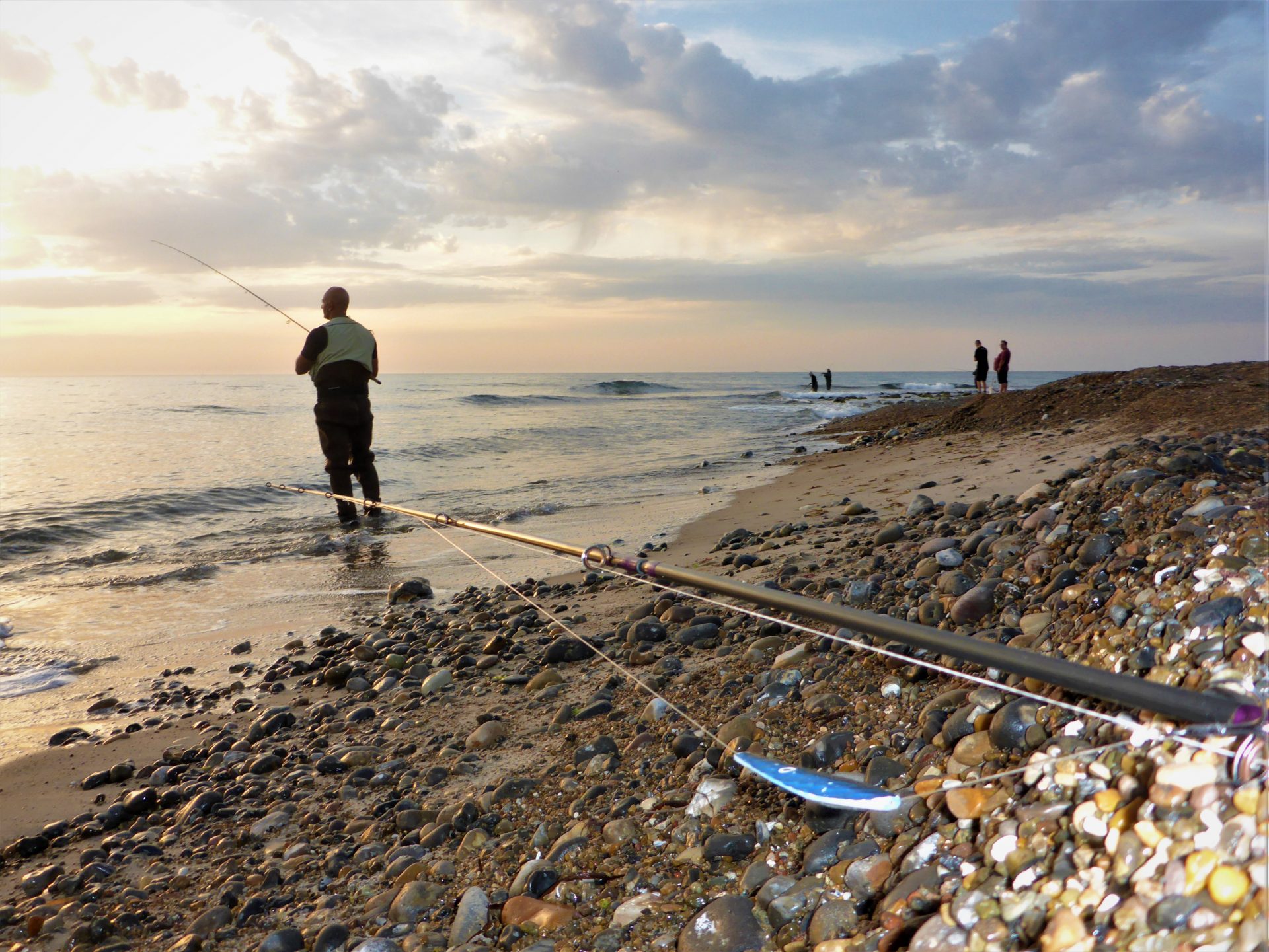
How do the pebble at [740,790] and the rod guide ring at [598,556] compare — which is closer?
the pebble at [740,790]

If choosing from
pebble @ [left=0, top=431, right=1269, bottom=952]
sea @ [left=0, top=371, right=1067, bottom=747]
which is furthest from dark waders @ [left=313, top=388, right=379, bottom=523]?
pebble @ [left=0, top=431, right=1269, bottom=952]

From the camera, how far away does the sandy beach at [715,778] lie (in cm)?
141

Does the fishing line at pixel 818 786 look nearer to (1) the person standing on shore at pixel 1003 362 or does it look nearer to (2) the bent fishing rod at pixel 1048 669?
(2) the bent fishing rod at pixel 1048 669

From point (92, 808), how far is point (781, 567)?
11.3ft

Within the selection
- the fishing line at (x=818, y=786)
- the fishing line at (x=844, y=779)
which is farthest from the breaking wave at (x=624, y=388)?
the fishing line at (x=818, y=786)

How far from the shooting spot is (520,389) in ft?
184

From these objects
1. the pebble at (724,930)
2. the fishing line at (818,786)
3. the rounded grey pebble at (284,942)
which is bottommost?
the rounded grey pebble at (284,942)

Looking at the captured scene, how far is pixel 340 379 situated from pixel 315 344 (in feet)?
1.39

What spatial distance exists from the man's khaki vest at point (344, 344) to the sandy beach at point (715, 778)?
3887 mm

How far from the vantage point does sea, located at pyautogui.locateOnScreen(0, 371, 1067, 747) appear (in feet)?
18.7

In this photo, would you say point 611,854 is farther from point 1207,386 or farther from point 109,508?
point 1207,386

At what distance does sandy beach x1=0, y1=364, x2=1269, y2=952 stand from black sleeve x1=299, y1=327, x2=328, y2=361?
12.6ft

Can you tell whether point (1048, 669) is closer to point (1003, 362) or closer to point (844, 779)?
point (844, 779)

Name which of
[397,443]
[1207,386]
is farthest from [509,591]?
[397,443]
